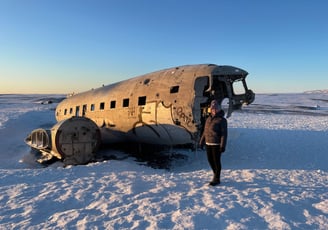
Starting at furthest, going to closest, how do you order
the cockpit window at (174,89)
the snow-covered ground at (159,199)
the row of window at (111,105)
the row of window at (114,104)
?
1. the row of window at (111,105)
2. the row of window at (114,104)
3. the cockpit window at (174,89)
4. the snow-covered ground at (159,199)

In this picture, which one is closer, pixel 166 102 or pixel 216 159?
pixel 216 159

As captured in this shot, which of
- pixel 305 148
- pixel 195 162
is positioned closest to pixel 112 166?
pixel 195 162

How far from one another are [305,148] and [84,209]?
15071 mm

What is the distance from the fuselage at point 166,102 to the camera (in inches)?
562

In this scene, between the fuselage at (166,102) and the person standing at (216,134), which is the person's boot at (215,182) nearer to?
the person standing at (216,134)

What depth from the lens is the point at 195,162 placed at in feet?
54.4

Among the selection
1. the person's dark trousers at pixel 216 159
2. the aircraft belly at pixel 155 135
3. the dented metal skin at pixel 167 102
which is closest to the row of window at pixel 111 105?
the dented metal skin at pixel 167 102

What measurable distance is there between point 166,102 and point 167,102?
6 centimetres

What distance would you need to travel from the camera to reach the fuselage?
562 inches

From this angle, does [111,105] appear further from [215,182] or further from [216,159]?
[215,182]

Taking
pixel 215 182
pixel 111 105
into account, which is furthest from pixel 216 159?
pixel 111 105

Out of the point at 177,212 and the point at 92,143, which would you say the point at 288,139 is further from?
the point at 177,212

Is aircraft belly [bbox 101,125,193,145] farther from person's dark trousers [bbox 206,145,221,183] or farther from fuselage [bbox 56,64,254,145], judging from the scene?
person's dark trousers [bbox 206,145,221,183]

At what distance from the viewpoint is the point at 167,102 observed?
1505 cm
